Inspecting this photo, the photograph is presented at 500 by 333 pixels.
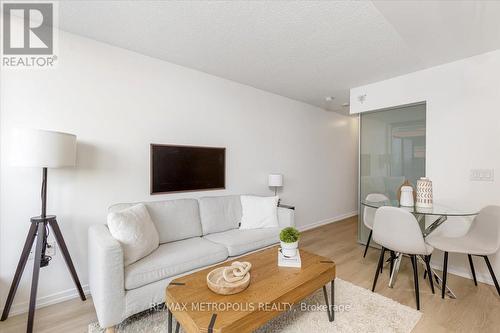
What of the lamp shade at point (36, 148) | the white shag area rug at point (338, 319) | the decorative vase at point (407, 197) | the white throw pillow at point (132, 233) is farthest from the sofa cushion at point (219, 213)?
the decorative vase at point (407, 197)

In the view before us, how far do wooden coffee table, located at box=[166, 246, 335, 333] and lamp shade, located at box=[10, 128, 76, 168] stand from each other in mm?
1360

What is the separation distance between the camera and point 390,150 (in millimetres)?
3422

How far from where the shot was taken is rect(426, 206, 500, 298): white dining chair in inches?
83.4

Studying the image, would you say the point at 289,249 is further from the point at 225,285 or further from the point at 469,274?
the point at 469,274

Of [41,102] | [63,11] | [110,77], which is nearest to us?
[63,11]

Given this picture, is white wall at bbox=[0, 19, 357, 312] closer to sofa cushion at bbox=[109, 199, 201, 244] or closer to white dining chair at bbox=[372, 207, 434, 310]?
sofa cushion at bbox=[109, 199, 201, 244]

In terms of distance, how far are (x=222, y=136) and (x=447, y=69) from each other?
301 centimetres

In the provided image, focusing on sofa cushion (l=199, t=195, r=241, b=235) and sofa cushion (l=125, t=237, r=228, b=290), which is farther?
sofa cushion (l=199, t=195, r=241, b=235)

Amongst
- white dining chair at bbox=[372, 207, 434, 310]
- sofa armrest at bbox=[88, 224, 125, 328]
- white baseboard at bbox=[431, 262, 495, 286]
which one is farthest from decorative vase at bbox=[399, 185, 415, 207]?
sofa armrest at bbox=[88, 224, 125, 328]

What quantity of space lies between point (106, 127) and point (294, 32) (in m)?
2.15

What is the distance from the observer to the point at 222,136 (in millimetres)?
3354

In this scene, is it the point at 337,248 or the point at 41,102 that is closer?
the point at 41,102

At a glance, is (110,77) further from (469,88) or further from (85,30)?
(469,88)

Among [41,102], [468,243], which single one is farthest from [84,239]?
[468,243]
